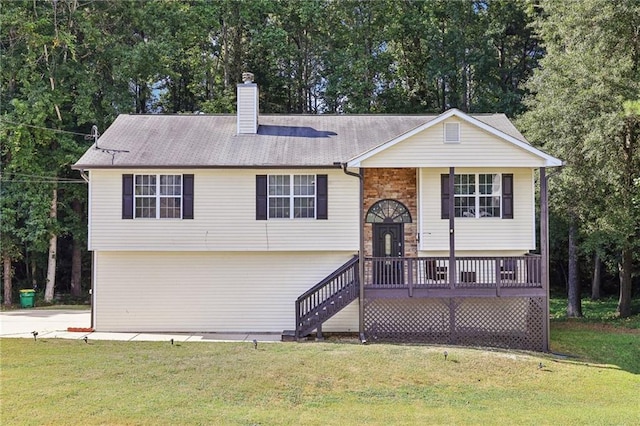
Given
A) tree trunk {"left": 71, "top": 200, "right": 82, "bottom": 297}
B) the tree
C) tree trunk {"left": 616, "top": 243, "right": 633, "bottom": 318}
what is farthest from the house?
tree trunk {"left": 71, "top": 200, "right": 82, "bottom": 297}

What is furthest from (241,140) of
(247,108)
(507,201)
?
(507,201)

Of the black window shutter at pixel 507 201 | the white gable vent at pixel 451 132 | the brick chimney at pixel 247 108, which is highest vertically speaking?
the brick chimney at pixel 247 108

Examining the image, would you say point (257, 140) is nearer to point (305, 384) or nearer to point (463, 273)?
point (463, 273)

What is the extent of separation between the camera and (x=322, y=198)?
1358 cm

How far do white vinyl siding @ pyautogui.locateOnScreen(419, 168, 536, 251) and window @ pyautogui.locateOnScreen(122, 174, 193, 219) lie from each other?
6.24 metres

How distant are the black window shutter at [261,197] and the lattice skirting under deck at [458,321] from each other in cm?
357

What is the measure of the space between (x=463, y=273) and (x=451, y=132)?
3.55m

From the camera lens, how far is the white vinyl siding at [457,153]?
12664mm

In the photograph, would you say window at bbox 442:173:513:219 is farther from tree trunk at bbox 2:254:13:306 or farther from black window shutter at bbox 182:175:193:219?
tree trunk at bbox 2:254:13:306

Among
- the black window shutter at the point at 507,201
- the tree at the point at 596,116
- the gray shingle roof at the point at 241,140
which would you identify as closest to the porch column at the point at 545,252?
the black window shutter at the point at 507,201

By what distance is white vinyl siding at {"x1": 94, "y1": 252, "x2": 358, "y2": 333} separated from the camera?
13.8m

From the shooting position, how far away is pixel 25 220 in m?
20.6

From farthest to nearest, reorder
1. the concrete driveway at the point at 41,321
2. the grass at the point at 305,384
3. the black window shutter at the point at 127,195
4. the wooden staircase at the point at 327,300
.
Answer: the black window shutter at the point at 127,195
the concrete driveway at the point at 41,321
the wooden staircase at the point at 327,300
the grass at the point at 305,384

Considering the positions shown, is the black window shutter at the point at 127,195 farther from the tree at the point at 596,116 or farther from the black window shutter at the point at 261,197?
the tree at the point at 596,116
